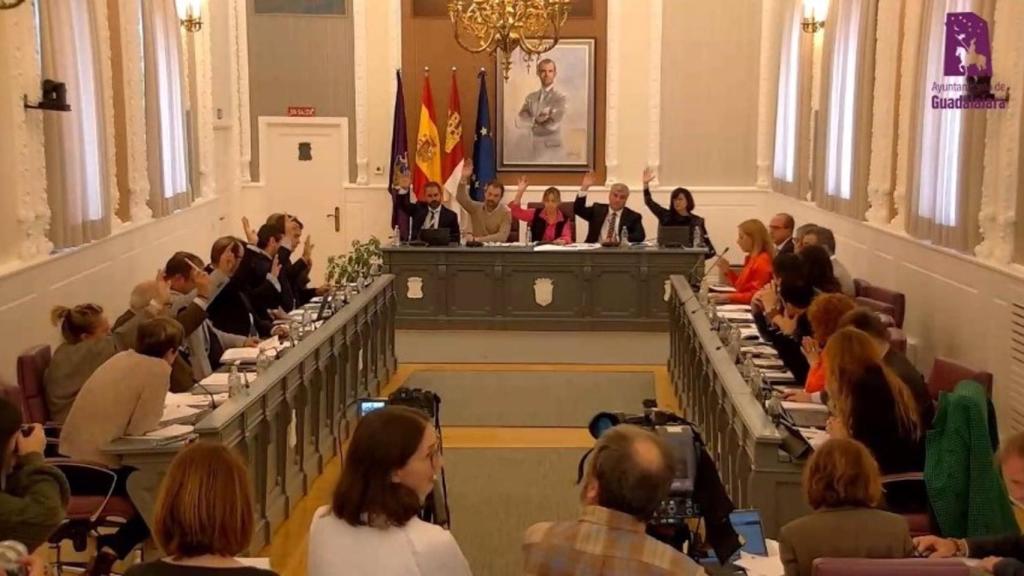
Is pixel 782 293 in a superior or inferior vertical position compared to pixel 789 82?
inferior

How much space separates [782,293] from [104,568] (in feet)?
16.1

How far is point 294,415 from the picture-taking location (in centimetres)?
802

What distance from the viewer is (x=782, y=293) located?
26.8ft

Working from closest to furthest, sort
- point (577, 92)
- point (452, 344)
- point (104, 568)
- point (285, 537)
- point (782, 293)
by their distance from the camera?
point (104, 568) < point (285, 537) < point (782, 293) < point (452, 344) < point (577, 92)

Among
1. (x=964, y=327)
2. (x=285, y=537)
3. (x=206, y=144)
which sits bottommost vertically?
(x=285, y=537)

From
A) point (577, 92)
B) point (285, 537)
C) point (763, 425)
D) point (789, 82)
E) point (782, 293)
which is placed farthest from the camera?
point (577, 92)

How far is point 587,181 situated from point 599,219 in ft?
2.94

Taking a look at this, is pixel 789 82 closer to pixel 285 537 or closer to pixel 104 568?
pixel 285 537

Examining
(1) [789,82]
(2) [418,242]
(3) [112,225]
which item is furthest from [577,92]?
(3) [112,225]

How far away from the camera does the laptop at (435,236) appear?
1338 centimetres

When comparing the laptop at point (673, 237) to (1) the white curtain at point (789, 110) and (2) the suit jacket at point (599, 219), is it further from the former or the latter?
(1) the white curtain at point (789, 110)

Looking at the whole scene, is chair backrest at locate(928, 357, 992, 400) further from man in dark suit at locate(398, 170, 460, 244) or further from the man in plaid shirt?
man in dark suit at locate(398, 170, 460, 244)

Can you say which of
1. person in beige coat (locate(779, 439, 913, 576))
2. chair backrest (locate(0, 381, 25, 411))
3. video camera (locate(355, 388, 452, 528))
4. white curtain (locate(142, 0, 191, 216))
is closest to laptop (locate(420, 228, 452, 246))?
white curtain (locate(142, 0, 191, 216))

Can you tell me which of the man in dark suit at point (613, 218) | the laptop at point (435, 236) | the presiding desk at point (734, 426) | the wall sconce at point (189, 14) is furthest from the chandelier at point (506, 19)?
the wall sconce at point (189, 14)
